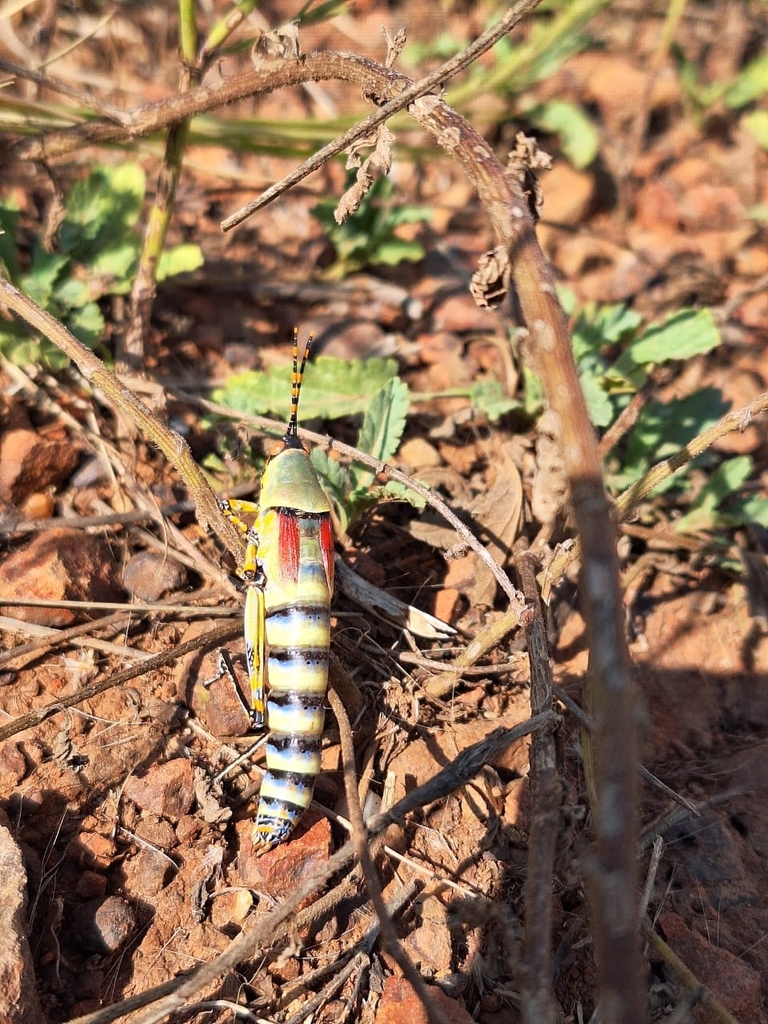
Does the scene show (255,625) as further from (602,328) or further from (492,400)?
(602,328)

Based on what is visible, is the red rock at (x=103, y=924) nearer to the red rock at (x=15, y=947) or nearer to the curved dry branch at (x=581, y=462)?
the red rock at (x=15, y=947)

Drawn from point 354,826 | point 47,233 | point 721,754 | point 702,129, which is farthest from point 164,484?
point 702,129

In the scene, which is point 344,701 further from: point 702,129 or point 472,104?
point 702,129

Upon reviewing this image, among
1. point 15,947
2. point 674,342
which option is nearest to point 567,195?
point 674,342

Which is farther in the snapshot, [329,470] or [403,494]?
[329,470]

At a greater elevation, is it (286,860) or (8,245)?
(8,245)
